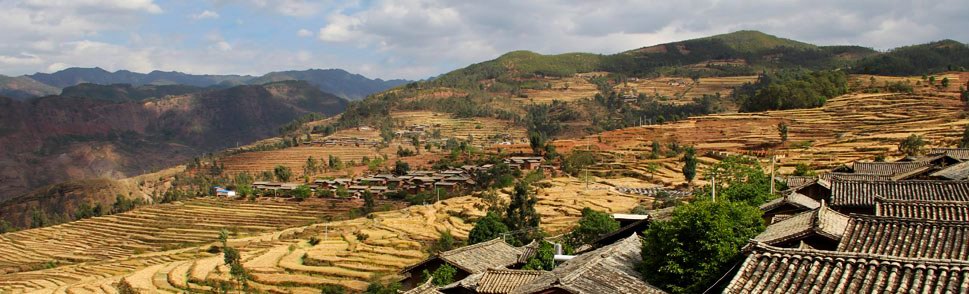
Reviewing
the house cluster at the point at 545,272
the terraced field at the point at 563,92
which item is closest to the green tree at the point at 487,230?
the house cluster at the point at 545,272

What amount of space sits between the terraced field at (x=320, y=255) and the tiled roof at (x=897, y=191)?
2988 cm

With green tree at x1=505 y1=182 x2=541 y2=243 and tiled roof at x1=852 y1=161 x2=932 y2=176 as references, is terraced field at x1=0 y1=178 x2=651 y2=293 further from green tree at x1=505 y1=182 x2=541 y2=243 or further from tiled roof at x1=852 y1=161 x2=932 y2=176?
tiled roof at x1=852 y1=161 x2=932 y2=176

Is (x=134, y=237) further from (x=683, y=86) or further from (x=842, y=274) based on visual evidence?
(x=683, y=86)

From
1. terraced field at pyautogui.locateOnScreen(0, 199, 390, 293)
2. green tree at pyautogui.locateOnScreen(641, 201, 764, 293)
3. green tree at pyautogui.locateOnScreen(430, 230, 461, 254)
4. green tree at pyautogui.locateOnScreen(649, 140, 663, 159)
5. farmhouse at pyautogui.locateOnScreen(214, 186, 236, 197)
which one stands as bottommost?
terraced field at pyautogui.locateOnScreen(0, 199, 390, 293)

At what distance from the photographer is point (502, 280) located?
17.5 meters

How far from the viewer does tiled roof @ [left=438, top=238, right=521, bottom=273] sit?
24266 millimetres

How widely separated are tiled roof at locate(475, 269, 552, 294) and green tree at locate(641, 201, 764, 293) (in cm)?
311

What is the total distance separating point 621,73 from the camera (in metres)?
188

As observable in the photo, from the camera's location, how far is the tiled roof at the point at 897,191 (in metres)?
17.6

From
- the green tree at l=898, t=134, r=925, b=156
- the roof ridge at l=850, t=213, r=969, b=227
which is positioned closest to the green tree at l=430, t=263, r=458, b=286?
the roof ridge at l=850, t=213, r=969, b=227

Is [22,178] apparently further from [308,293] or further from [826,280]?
[826,280]

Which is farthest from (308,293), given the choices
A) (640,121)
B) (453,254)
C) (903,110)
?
(640,121)

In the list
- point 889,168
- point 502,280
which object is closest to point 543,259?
point 502,280

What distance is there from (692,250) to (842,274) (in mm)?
6319
